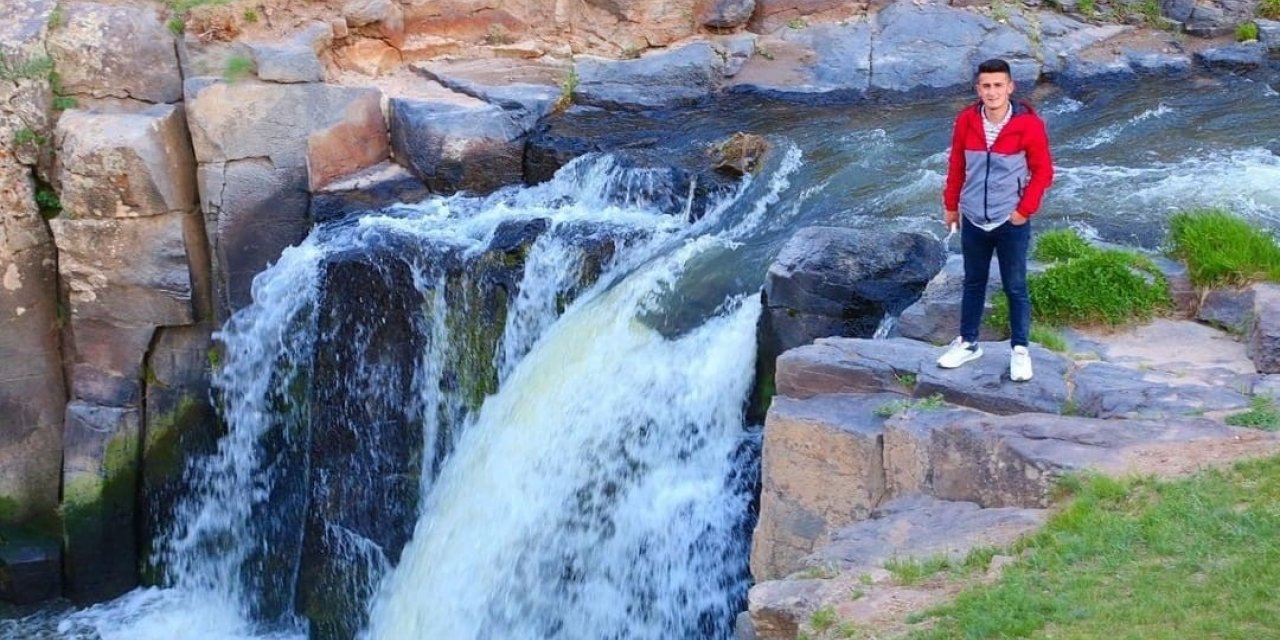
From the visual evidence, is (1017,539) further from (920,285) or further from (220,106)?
(220,106)

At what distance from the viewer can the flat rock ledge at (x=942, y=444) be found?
209 inches

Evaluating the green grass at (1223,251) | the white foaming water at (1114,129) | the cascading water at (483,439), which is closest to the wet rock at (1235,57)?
the white foaming water at (1114,129)

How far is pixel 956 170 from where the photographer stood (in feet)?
20.4

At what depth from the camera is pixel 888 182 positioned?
1008 centimetres

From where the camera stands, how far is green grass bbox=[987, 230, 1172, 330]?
23.8 feet

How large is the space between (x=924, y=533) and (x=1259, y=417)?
158 centimetres

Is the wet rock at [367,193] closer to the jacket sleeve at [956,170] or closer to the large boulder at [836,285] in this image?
the large boulder at [836,285]

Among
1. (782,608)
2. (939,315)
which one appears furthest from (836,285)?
(782,608)

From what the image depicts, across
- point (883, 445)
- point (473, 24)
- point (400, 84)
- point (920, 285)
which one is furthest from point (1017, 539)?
point (473, 24)

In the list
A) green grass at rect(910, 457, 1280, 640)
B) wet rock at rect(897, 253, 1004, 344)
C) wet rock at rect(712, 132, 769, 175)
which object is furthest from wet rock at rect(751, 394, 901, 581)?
wet rock at rect(712, 132, 769, 175)

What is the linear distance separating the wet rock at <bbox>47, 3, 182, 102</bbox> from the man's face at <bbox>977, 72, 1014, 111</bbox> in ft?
21.0

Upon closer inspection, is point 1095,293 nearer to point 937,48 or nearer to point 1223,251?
point 1223,251

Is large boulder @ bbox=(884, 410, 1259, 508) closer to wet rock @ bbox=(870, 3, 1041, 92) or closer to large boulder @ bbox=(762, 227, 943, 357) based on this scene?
large boulder @ bbox=(762, 227, 943, 357)

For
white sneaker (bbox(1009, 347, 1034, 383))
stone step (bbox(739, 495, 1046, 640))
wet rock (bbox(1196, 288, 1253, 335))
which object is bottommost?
stone step (bbox(739, 495, 1046, 640))
